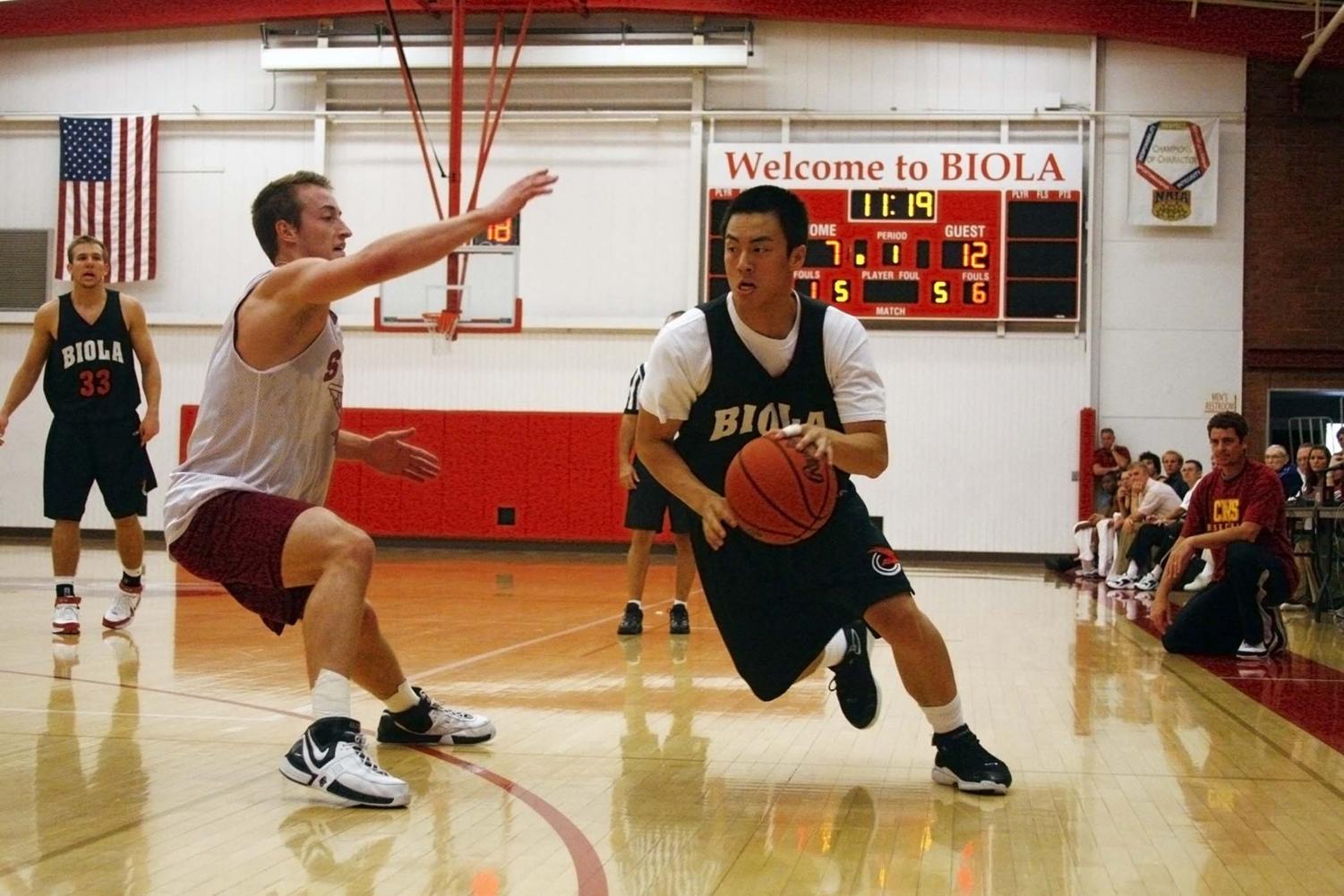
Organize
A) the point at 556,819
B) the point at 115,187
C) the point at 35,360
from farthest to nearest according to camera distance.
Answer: the point at 115,187 < the point at 35,360 < the point at 556,819

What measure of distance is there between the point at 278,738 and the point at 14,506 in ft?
50.2

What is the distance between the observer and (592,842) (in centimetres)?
302

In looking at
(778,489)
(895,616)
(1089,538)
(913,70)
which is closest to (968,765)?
(895,616)

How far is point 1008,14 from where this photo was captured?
1622cm

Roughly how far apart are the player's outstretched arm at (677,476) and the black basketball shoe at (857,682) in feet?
1.73

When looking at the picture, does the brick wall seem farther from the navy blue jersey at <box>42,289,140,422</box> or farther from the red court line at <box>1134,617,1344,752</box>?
the navy blue jersey at <box>42,289,140,422</box>

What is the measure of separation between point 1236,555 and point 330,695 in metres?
5.06

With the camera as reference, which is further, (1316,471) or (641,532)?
(1316,471)

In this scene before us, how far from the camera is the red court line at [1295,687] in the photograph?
4.93 meters

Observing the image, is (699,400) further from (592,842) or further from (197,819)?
(197,819)

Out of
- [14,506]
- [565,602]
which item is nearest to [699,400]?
[565,602]

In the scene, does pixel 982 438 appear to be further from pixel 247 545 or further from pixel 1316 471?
pixel 247 545

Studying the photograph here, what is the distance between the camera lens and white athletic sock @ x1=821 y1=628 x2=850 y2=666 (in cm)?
392

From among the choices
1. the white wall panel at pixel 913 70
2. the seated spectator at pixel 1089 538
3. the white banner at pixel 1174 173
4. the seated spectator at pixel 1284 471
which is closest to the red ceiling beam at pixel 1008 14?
the white wall panel at pixel 913 70
